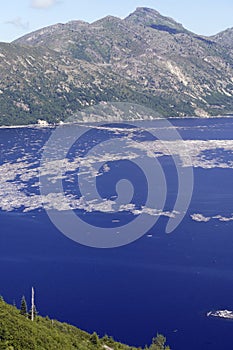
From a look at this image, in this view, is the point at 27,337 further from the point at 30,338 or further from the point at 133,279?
the point at 133,279

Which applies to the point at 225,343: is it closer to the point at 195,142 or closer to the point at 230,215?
the point at 230,215

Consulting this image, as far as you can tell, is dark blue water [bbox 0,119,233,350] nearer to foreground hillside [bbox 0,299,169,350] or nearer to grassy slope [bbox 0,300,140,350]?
foreground hillside [bbox 0,299,169,350]

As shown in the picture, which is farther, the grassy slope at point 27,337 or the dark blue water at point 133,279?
the dark blue water at point 133,279

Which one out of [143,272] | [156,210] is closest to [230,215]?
[156,210]

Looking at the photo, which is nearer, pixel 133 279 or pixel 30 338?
pixel 30 338

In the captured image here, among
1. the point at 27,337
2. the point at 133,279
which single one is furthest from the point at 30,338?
the point at 133,279

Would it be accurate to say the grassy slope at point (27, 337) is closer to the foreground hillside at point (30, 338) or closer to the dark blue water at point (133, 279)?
the foreground hillside at point (30, 338)

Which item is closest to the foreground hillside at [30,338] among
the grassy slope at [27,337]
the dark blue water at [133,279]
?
the grassy slope at [27,337]

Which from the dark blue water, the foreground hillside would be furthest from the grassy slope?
the dark blue water
